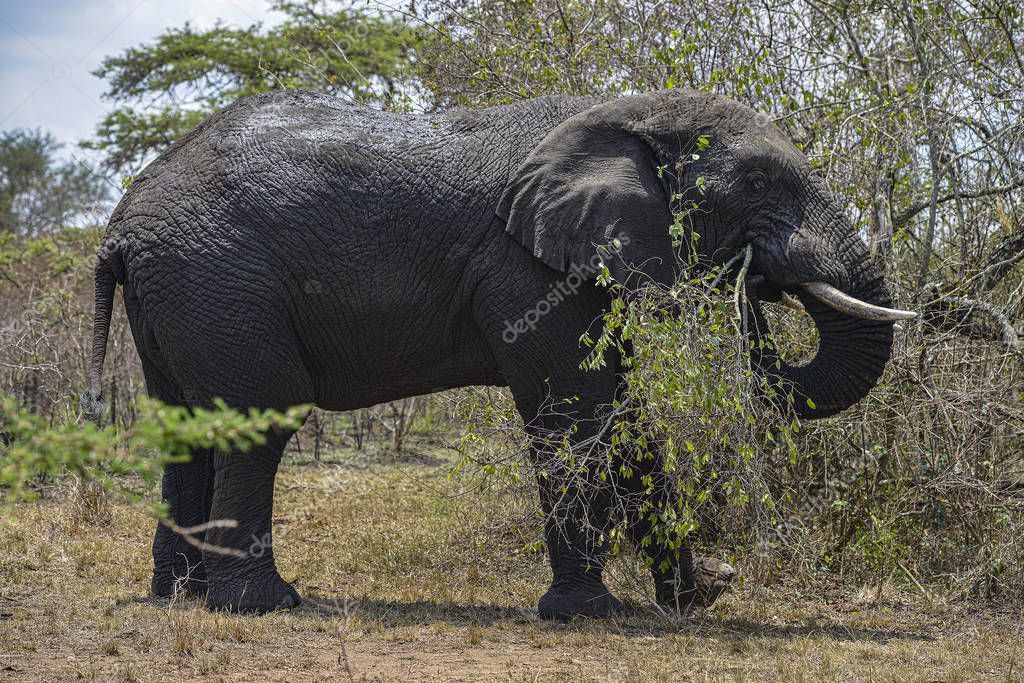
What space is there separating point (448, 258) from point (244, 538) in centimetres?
198

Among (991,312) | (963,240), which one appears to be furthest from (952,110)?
(991,312)

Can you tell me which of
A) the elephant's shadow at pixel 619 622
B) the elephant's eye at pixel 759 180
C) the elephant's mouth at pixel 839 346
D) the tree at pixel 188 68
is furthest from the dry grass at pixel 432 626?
the tree at pixel 188 68

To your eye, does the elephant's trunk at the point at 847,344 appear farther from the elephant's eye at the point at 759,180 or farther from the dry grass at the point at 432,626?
the dry grass at the point at 432,626

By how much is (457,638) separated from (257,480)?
1511 mm

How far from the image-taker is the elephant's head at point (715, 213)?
6566 mm

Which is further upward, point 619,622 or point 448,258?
point 448,258

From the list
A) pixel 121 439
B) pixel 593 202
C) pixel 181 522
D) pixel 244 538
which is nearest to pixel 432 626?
pixel 244 538

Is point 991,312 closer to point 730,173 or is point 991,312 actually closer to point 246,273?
point 730,173

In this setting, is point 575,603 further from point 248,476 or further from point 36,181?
point 36,181

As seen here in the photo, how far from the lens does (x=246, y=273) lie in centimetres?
671

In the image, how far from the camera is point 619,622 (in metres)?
6.64

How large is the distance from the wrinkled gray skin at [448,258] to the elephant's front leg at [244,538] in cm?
1

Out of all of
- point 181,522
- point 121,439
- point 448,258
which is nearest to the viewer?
point 121,439

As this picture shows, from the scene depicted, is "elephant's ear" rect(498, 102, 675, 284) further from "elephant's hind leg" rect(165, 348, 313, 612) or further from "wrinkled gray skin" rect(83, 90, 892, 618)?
"elephant's hind leg" rect(165, 348, 313, 612)
